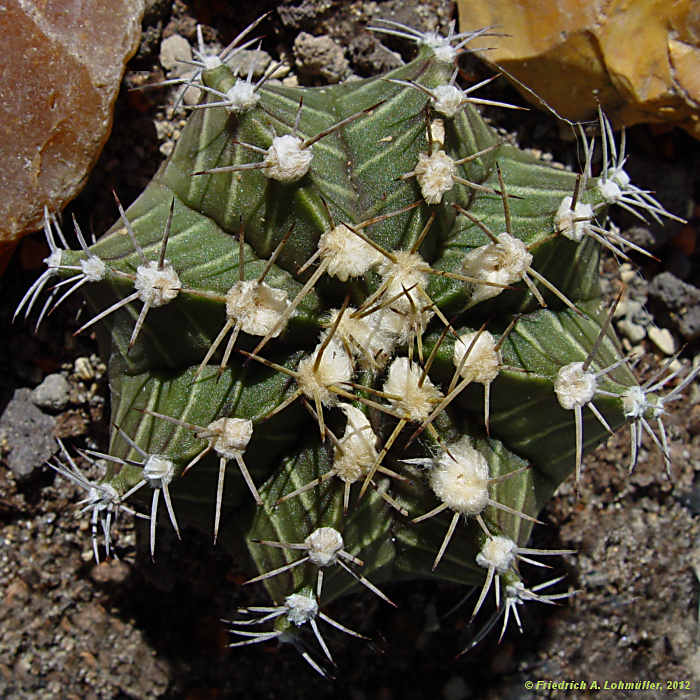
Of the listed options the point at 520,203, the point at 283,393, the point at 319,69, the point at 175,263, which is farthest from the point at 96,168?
the point at 520,203

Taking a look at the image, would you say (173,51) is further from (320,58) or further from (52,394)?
(52,394)

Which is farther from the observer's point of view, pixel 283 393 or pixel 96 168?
pixel 96 168

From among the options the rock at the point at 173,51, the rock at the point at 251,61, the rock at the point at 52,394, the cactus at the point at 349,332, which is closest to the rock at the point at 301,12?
the rock at the point at 251,61

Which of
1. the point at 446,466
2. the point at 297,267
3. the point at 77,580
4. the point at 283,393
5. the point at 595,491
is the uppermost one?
the point at 297,267

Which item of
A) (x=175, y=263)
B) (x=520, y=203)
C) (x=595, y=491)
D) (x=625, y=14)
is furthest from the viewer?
(x=595, y=491)

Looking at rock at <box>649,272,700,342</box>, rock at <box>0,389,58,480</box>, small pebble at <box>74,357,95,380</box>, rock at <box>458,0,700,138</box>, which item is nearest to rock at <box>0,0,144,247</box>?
small pebble at <box>74,357,95,380</box>

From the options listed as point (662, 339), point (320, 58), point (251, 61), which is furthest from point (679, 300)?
point (251, 61)

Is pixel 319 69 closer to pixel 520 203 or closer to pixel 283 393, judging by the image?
pixel 520 203
